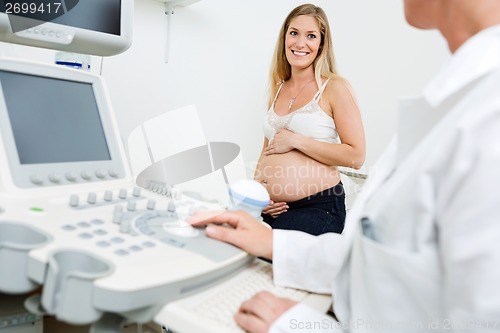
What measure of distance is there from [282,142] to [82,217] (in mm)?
1058

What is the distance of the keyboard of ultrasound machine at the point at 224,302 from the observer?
487 millimetres

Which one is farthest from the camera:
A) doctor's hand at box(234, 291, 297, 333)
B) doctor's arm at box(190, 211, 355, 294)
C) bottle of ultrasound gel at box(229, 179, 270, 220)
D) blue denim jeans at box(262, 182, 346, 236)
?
blue denim jeans at box(262, 182, 346, 236)

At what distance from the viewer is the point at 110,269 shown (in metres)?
0.48

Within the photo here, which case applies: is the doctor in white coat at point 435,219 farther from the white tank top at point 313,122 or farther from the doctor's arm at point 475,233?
the white tank top at point 313,122

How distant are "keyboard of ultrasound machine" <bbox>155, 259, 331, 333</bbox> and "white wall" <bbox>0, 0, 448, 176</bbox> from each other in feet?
3.54

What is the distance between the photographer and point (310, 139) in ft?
5.16

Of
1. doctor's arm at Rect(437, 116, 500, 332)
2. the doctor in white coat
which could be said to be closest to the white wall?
the doctor in white coat

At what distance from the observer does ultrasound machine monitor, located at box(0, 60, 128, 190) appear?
0.72 metres

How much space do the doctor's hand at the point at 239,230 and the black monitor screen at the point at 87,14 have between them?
20.7 inches

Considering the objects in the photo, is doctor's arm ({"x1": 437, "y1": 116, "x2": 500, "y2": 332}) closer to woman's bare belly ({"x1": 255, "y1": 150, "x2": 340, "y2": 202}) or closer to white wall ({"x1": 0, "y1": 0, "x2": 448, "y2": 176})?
woman's bare belly ({"x1": 255, "y1": 150, "x2": 340, "y2": 202})

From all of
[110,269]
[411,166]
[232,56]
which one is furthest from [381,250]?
[232,56]

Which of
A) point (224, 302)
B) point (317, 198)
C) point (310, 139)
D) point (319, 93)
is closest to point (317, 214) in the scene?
point (317, 198)

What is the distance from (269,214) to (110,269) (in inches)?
44.2

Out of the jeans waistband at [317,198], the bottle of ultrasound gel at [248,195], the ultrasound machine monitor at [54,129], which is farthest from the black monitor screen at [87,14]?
the jeans waistband at [317,198]
